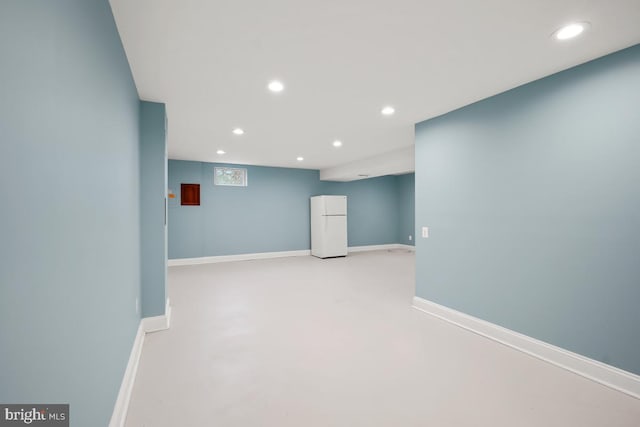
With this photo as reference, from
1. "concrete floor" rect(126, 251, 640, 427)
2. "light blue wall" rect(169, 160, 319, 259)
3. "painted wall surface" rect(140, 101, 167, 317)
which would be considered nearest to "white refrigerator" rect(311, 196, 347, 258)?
"light blue wall" rect(169, 160, 319, 259)

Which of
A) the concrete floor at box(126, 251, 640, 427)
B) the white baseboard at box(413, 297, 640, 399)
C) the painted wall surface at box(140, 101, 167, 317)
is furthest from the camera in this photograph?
the painted wall surface at box(140, 101, 167, 317)

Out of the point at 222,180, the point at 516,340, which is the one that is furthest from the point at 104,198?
the point at 222,180

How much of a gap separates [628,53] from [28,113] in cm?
347

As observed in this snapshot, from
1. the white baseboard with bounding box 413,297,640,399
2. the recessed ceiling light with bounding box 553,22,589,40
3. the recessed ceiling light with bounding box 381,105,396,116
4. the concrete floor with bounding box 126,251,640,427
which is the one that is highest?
the recessed ceiling light with bounding box 381,105,396,116

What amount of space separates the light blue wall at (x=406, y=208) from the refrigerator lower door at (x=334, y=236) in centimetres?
265

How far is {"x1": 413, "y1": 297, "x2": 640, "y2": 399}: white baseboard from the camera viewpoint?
2.06 m

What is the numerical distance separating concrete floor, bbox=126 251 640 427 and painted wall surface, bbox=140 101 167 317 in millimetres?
472

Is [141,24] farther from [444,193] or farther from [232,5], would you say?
[444,193]

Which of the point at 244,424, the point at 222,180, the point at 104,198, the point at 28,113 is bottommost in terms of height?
the point at 244,424

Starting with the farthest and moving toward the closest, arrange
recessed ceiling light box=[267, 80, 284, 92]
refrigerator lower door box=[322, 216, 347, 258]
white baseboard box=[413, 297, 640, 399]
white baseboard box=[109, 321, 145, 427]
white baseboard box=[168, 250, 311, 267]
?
refrigerator lower door box=[322, 216, 347, 258]
white baseboard box=[168, 250, 311, 267]
recessed ceiling light box=[267, 80, 284, 92]
white baseboard box=[413, 297, 640, 399]
white baseboard box=[109, 321, 145, 427]

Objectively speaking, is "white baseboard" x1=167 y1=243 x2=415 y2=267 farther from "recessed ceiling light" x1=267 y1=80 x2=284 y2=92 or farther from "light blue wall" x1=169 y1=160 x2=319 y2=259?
"recessed ceiling light" x1=267 y1=80 x2=284 y2=92

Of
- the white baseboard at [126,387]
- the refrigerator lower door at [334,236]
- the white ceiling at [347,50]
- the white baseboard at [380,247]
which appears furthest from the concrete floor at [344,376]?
the white baseboard at [380,247]

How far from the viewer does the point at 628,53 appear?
2072mm

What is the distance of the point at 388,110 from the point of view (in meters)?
3.36
